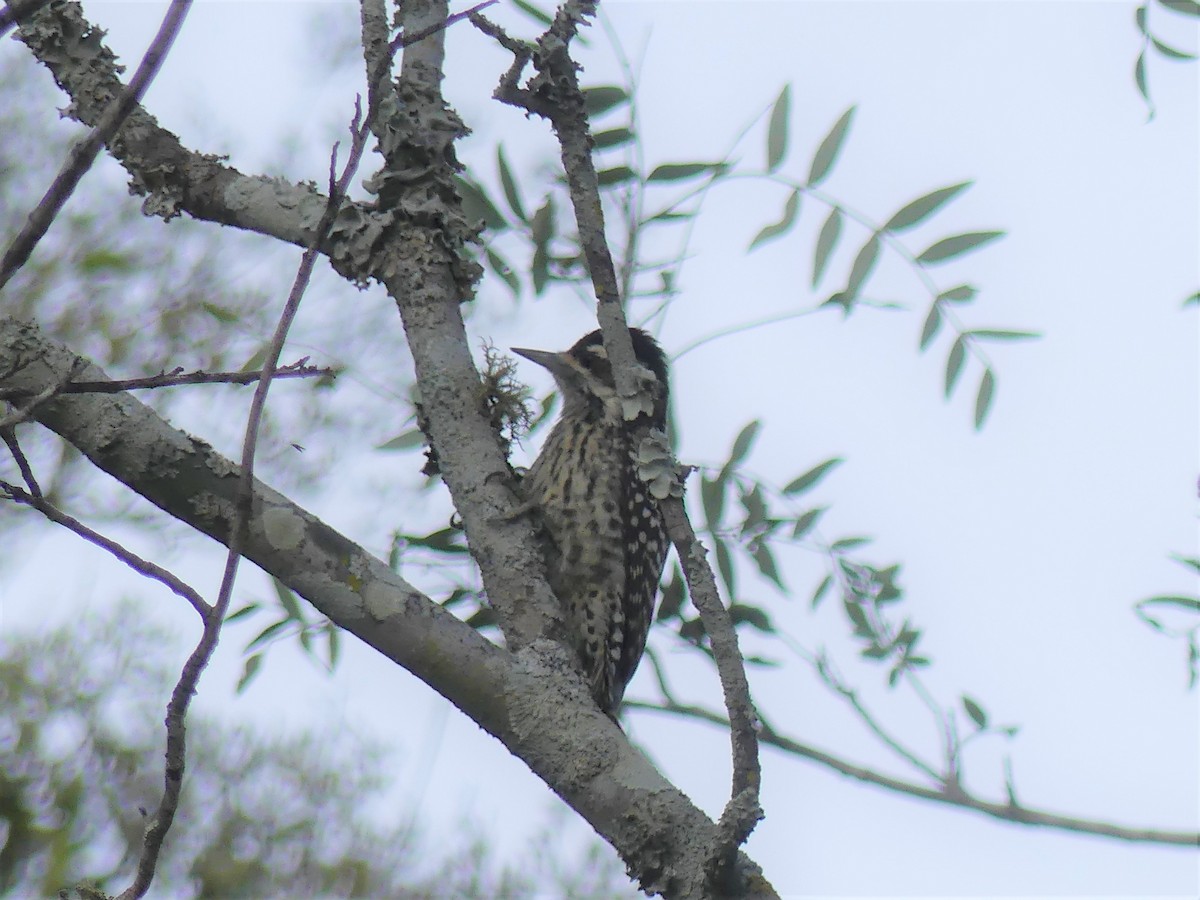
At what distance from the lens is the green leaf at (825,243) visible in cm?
303

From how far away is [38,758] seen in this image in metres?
4.31

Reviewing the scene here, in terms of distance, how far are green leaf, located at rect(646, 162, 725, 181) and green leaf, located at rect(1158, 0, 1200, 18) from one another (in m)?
0.96

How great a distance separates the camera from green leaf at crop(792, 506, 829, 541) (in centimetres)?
329

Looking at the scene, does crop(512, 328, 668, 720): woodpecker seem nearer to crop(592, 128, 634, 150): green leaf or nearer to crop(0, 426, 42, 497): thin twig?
crop(592, 128, 634, 150): green leaf

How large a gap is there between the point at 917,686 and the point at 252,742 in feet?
8.69

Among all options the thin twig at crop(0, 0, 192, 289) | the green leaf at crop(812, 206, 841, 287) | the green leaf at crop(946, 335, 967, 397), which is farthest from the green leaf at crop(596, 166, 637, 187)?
the thin twig at crop(0, 0, 192, 289)

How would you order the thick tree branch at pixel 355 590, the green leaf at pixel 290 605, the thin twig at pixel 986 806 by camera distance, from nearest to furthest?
1. the thick tree branch at pixel 355 590
2. the thin twig at pixel 986 806
3. the green leaf at pixel 290 605

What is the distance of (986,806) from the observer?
2822mm

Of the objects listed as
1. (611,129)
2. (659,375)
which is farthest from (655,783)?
(659,375)

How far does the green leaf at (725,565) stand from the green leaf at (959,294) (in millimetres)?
746

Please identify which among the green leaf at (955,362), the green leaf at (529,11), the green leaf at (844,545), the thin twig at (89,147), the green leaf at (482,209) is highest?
the green leaf at (529,11)

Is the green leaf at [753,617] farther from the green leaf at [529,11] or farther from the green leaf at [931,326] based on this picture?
the green leaf at [529,11]

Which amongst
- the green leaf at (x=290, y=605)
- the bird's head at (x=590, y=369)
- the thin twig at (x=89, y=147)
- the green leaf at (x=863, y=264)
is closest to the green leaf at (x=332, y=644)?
the green leaf at (x=290, y=605)

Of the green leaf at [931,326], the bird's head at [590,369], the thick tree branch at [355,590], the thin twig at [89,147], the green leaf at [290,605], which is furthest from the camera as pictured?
the bird's head at [590,369]
